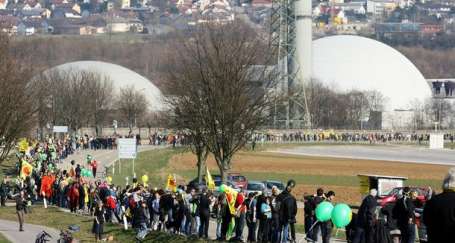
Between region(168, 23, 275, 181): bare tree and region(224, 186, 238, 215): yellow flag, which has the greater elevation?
region(168, 23, 275, 181): bare tree

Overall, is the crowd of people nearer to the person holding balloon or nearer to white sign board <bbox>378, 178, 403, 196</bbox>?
white sign board <bbox>378, 178, 403, 196</bbox>

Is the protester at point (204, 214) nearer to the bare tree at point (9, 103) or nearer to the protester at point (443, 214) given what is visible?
the protester at point (443, 214)

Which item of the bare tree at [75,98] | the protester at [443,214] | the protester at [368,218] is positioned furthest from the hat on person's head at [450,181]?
the bare tree at [75,98]

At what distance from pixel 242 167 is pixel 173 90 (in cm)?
1525

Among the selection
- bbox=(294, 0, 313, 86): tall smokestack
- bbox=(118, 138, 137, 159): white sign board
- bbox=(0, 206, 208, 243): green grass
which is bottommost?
bbox=(0, 206, 208, 243): green grass

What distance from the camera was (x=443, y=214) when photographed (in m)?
15.8

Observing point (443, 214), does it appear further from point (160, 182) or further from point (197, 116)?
point (160, 182)

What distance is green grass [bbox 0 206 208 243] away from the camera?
116ft

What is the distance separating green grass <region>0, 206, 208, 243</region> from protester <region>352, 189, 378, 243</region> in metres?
8.10

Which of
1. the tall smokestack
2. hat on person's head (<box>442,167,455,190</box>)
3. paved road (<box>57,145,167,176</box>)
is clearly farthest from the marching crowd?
the tall smokestack

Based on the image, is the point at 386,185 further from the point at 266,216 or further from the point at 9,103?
the point at 9,103

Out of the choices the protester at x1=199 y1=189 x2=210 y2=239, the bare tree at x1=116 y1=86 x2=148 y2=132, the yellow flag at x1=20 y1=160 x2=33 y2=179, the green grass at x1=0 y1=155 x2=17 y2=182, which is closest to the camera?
the protester at x1=199 y1=189 x2=210 y2=239

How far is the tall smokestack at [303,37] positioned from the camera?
164 m

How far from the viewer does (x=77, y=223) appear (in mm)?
41688
